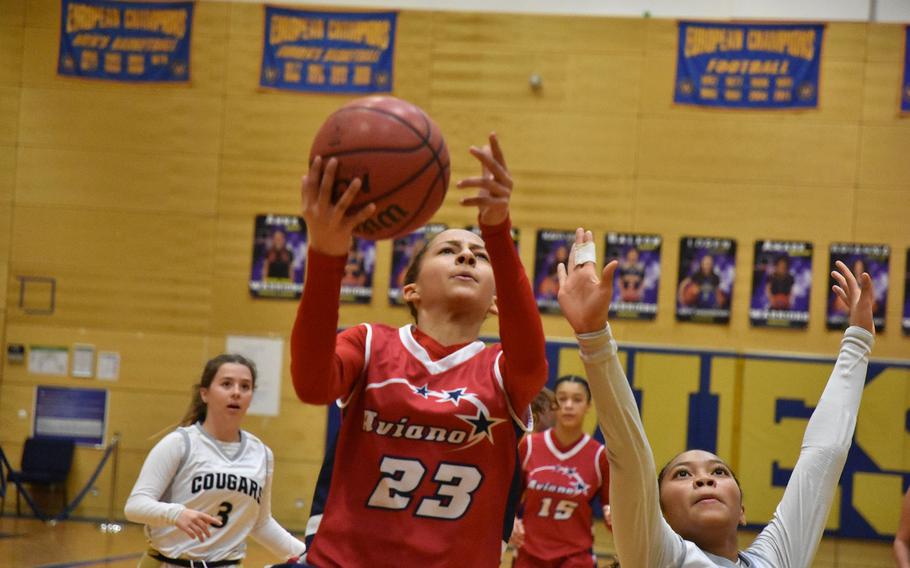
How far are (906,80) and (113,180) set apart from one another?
9.43 m

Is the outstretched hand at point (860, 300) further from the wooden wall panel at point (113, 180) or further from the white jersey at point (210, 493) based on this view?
the wooden wall panel at point (113, 180)

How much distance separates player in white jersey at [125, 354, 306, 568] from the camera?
5.49 metres

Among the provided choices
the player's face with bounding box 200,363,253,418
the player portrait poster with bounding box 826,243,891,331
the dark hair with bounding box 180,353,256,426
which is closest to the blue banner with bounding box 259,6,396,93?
the player portrait poster with bounding box 826,243,891,331

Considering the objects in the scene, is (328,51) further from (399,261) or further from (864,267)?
(864,267)

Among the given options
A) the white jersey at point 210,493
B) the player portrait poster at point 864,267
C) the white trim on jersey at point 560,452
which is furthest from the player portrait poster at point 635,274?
the white jersey at point 210,493

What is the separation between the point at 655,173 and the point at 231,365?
7406 millimetres

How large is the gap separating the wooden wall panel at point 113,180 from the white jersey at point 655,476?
10.4m

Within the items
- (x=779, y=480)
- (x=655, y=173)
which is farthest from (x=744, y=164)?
(x=779, y=480)

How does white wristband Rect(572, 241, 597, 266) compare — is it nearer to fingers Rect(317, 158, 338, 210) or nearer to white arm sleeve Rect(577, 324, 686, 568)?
white arm sleeve Rect(577, 324, 686, 568)

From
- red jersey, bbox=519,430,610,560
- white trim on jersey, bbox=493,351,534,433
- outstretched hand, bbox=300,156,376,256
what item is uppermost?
outstretched hand, bbox=300,156,376,256

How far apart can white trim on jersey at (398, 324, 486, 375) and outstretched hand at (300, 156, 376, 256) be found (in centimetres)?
74

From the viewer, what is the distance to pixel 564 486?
7465 mm

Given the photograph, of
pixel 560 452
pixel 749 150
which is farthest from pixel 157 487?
pixel 749 150

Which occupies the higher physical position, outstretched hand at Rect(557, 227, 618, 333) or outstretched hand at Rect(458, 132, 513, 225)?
outstretched hand at Rect(458, 132, 513, 225)
